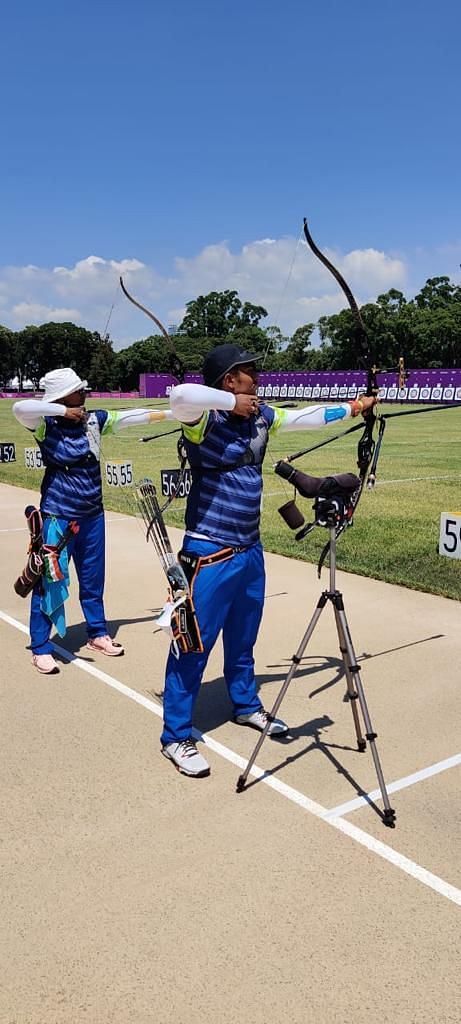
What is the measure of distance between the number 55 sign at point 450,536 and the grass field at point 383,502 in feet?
0.87

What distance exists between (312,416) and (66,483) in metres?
1.93

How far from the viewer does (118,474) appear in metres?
14.4

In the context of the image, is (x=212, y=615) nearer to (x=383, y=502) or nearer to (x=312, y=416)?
(x=312, y=416)

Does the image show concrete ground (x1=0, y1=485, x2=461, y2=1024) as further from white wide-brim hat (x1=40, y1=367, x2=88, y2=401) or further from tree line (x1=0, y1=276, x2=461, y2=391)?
tree line (x1=0, y1=276, x2=461, y2=391)

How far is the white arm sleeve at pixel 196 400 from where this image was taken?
3395 millimetres

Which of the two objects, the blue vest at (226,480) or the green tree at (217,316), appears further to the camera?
the green tree at (217,316)

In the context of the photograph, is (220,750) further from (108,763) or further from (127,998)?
(127,998)

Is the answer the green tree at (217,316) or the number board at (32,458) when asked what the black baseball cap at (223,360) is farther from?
the green tree at (217,316)

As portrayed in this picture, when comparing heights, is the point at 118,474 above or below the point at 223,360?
below

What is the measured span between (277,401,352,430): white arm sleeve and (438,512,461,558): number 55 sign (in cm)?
335

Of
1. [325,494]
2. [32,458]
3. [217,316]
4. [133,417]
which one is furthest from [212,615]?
[217,316]

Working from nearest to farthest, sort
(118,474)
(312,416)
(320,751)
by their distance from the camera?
(320,751), (312,416), (118,474)

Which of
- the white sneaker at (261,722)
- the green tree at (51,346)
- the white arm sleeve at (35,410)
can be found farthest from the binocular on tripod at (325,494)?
the green tree at (51,346)

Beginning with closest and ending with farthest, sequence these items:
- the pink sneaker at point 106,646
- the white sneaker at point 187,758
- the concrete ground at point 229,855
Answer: the concrete ground at point 229,855, the white sneaker at point 187,758, the pink sneaker at point 106,646
